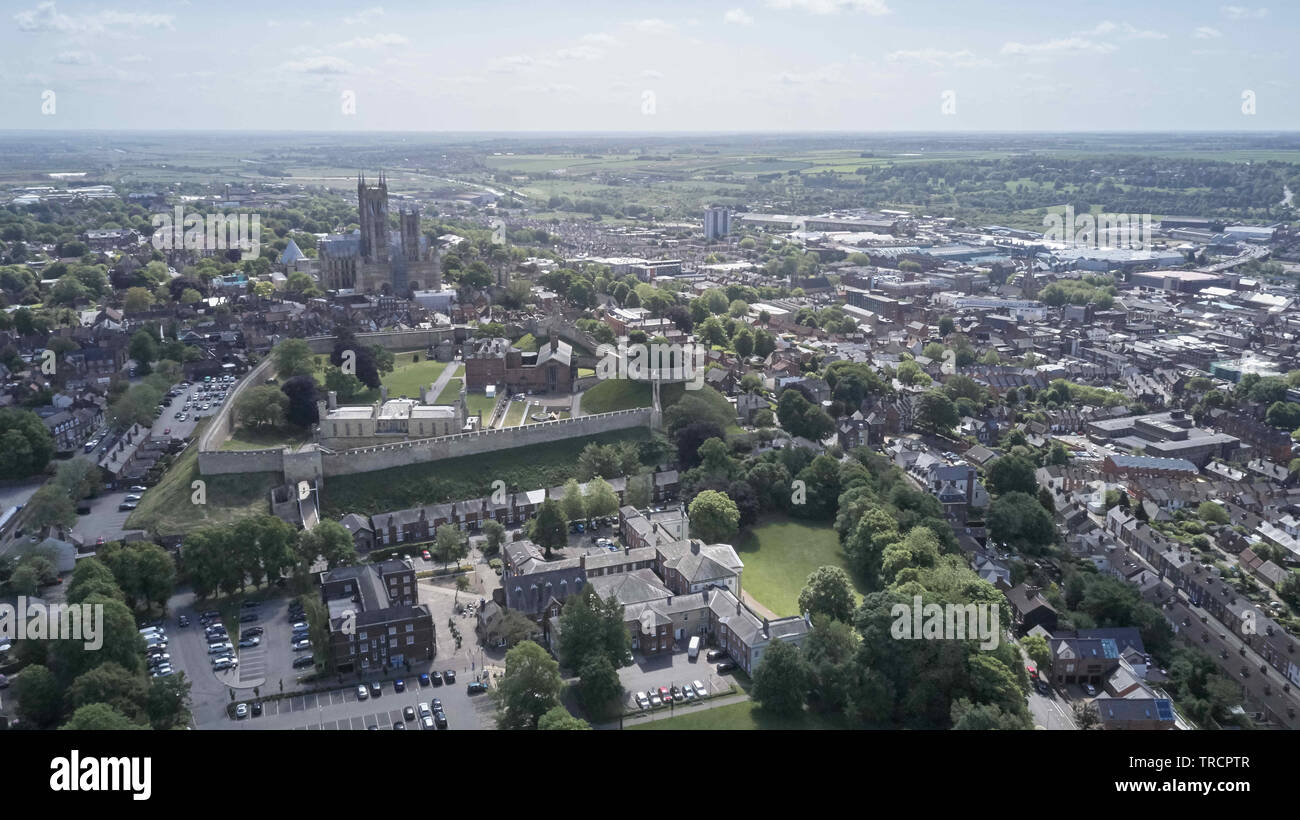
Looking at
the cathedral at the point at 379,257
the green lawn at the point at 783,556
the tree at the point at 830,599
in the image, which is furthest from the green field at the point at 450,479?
the cathedral at the point at 379,257

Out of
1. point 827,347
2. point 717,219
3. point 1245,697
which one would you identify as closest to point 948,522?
point 1245,697

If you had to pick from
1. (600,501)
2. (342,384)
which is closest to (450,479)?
(600,501)

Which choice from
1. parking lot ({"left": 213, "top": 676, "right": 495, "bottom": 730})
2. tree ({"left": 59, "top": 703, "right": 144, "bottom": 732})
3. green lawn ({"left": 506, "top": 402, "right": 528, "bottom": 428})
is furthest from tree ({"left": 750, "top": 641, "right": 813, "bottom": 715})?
green lawn ({"left": 506, "top": 402, "right": 528, "bottom": 428})

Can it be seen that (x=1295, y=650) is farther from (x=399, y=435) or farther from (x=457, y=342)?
(x=457, y=342)

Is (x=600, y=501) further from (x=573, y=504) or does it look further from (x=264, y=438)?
(x=264, y=438)

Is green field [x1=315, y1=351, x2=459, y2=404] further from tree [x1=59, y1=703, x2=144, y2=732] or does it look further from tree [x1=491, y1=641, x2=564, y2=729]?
tree [x1=59, y1=703, x2=144, y2=732]
